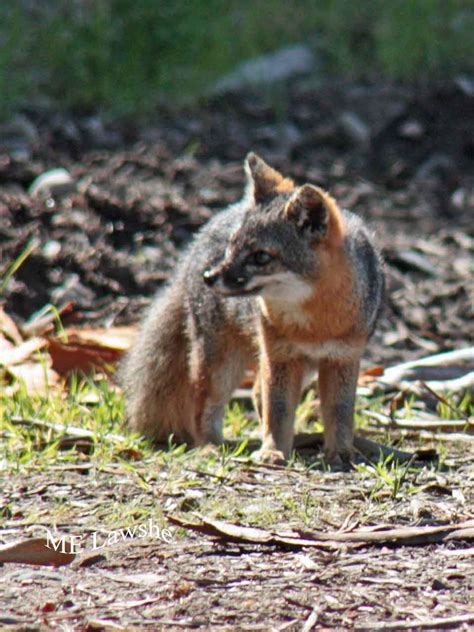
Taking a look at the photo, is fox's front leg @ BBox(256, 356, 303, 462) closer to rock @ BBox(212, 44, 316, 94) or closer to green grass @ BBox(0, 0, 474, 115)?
green grass @ BBox(0, 0, 474, 115)

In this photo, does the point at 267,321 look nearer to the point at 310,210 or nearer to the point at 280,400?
the point at 280,400

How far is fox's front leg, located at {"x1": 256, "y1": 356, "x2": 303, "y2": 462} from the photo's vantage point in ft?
16.6

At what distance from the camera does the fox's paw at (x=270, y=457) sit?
4.85 metres

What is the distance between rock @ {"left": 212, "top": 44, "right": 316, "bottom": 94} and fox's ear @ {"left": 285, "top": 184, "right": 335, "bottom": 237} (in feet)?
17.9

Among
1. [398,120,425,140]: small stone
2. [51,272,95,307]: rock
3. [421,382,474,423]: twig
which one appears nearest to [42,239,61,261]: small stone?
[51,272,95,307]: rock

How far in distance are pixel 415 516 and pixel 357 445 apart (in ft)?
3.50

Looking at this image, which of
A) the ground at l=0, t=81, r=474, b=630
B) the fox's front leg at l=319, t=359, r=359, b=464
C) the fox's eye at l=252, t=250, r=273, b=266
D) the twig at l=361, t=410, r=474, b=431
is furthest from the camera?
the twig at l=361, t=410, r=474, b=431

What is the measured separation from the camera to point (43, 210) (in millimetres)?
7742

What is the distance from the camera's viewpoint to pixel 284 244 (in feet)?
16.1

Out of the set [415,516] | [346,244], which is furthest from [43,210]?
[415,516]

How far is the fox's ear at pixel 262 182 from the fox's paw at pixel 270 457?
1.03m

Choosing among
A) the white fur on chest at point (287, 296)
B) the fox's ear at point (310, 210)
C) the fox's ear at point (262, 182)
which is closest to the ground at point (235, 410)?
the white fur on chest at point (287, 296)

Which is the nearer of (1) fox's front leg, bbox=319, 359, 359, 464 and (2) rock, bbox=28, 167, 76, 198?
(1) fox's front leg, bbox=319, 359, 359, 464

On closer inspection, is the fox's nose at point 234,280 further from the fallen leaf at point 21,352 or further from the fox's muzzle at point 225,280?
the fallen leaf at point 21,352
